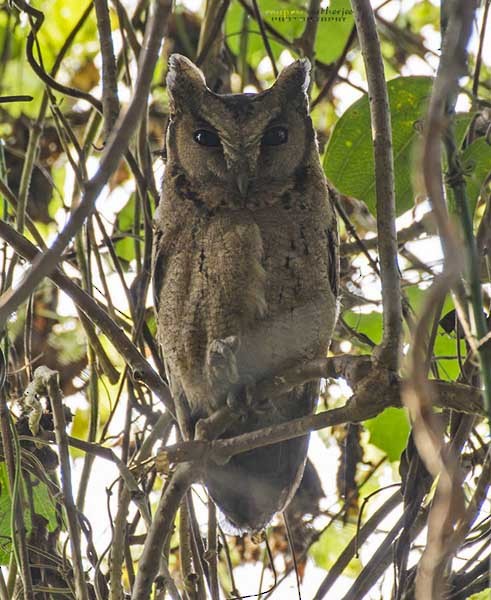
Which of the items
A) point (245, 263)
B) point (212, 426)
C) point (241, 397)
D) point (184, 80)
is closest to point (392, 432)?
point (241, 397)

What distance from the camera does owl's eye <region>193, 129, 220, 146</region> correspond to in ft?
7.89

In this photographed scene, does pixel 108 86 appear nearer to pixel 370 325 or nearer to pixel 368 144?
pixel 368 144

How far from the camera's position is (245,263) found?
2.25 meters

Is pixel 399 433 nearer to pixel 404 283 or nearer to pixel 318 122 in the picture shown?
pixel 404 283

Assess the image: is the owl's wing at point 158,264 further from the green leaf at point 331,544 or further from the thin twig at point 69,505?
the green leaf at point 331,544

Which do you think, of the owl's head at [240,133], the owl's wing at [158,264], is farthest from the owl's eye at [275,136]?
the owl's wing at [158,264]

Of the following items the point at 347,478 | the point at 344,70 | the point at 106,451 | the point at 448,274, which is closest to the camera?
the point at 448,274

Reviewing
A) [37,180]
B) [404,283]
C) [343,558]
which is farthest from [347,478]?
[37,180]

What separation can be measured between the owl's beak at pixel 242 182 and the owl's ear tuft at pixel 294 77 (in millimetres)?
298

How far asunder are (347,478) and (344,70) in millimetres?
1561

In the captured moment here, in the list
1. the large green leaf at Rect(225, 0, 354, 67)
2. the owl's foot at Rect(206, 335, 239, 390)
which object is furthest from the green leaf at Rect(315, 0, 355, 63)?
the owl's foot at Rect(206, 335, 239, 390)

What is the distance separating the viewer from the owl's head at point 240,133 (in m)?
2.34

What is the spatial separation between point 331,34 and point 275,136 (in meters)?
0.55

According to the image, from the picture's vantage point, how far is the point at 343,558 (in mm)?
2107
